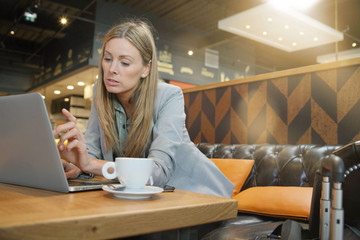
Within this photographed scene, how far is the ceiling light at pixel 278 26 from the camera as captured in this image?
15.0ft

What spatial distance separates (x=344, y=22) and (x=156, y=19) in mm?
4298

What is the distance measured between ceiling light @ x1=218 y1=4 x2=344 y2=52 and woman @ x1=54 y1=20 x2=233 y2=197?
3.43 metres

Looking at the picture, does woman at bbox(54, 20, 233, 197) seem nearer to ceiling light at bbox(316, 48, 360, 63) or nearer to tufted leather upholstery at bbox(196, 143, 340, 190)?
tufted leather upholstery at bbox(196, 143, 340, 190)

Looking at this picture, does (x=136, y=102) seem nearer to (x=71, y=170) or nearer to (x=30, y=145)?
(x=71, y=170)

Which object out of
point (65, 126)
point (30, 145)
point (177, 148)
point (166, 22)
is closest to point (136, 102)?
point (177, 148)

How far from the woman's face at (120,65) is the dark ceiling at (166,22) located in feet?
17.9

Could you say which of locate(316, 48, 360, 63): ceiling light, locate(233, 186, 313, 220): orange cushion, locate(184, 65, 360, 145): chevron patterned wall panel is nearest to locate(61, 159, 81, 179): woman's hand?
locate(233, 186, 313, 220): orange cushion

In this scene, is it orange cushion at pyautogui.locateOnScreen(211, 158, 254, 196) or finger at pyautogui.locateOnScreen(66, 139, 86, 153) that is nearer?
finger at pyautogui.locateOnScreen(66, 139, 86, 153)

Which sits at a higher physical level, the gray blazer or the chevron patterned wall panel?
the chevron patterned wall panel

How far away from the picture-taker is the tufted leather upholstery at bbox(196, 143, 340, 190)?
1854mm

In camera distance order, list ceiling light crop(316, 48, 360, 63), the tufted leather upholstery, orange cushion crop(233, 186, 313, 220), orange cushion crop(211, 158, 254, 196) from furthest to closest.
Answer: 1. ceiling light crop(316, 48, 360, 63)
2. orange cushion crop(211, 158, 254, 196)
3. the tufted leather upholstery
4. orange cushion crop(233, 186, 313, 220)

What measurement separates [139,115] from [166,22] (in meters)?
7.17

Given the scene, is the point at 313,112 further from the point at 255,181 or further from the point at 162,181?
the point at 162,181

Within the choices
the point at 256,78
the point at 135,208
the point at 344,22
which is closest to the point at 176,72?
the point at 344,22
